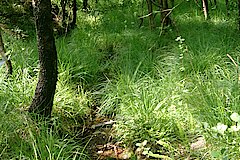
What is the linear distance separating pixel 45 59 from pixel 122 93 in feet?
2.55

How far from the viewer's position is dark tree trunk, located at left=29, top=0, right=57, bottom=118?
2602 millimetres

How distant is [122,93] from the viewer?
3203 mm

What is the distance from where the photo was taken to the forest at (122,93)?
2.45 meters

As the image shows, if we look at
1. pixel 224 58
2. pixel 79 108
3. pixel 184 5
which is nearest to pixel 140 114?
pixel 79 108

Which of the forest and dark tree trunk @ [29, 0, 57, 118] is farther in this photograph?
dark tree trunk @ [29, 0, 57, 118]

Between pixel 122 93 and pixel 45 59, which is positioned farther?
pixel 122 93

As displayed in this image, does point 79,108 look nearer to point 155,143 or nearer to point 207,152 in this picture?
point 155,143

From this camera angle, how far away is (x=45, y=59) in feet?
8.85

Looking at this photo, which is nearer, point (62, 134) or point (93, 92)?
point (62, 134)

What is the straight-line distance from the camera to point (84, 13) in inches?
245

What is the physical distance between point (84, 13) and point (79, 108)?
10.6 ft

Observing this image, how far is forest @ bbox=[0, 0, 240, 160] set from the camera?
245 centimetres

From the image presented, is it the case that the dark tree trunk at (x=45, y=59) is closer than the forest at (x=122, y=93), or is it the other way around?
the forest at (x=122, y=93)

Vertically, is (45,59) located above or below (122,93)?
above
